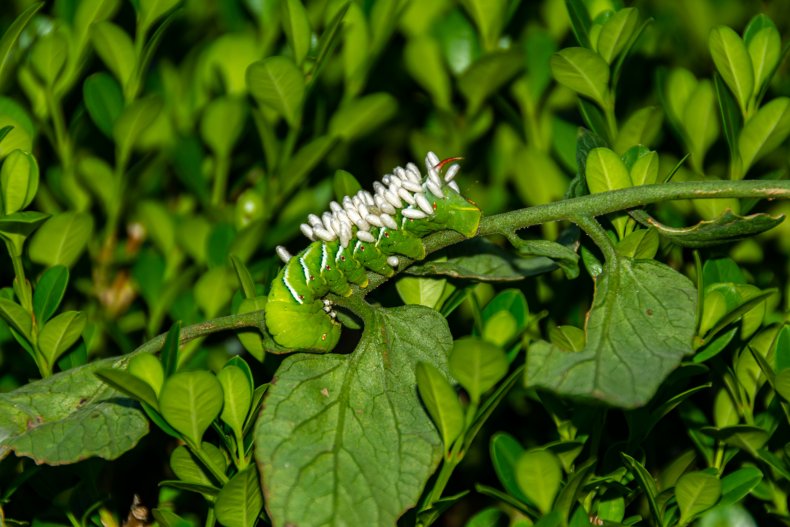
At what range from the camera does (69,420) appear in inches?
54.8

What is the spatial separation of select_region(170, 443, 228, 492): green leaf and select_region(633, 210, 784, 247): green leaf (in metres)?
0.67

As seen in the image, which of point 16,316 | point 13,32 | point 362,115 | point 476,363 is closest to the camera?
point 476,363

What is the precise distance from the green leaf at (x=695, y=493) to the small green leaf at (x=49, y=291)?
0.95 metres

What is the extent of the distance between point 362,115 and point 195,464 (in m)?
0.77

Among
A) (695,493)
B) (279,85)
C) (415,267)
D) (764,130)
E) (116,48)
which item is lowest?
(695,493)

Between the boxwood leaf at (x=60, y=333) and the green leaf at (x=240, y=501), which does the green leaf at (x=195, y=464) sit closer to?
the green leaf at (x=240, y=501)

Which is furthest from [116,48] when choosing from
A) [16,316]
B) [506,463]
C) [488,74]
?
[506,463]

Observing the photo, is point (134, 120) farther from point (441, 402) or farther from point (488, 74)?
point (441, 402)

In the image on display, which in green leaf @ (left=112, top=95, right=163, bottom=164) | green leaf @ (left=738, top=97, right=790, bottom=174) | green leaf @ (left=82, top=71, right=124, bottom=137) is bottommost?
green leaf @ (left=738, top=97, right=790, bottom=174)

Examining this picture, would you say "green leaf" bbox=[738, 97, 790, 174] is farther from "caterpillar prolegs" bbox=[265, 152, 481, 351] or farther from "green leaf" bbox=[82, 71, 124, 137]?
"green leaf" bbox=[82, 71, 124, 137]

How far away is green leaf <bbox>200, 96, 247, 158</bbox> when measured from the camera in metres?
1.89

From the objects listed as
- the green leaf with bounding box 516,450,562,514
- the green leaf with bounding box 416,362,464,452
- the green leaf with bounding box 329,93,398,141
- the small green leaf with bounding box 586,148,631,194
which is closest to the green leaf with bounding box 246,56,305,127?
the green leaf with bounding box 329,93,398,141

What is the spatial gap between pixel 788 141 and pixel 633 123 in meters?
0.44

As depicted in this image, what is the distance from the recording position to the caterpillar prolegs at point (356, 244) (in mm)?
1414
